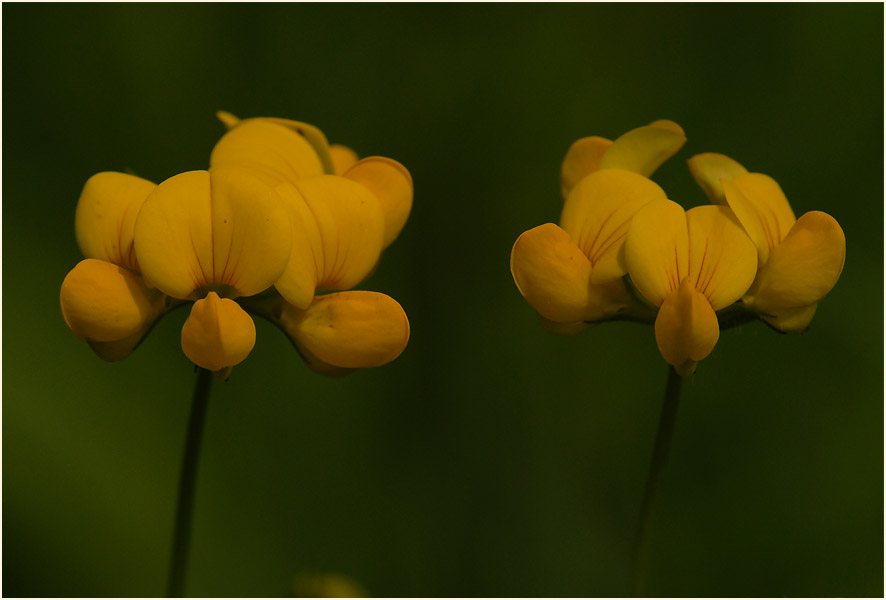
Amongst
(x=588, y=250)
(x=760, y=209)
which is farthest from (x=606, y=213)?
(x=760, y=209)

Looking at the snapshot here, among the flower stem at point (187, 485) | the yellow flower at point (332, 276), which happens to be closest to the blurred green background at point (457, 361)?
the flower stem at point (187, 485)

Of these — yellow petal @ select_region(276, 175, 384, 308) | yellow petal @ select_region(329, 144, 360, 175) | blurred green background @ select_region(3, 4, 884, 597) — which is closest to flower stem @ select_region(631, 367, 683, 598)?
yellow petal @ select_region(276, 175, 384, 308)

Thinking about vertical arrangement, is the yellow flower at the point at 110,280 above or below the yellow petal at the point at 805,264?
below

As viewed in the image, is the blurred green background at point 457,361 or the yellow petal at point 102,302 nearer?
the yellow petal at point 102,302

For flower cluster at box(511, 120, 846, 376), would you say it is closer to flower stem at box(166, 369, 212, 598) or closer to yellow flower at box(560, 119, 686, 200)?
yellow flower at box(560, 119, 686, 200)

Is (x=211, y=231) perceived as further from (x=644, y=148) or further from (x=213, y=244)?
(x=644, y=148)

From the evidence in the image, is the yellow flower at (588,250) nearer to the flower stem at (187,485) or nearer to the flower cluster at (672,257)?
the flower cluster at (672,257)

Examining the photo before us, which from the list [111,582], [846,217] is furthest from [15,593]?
[846,217]
